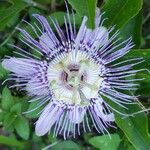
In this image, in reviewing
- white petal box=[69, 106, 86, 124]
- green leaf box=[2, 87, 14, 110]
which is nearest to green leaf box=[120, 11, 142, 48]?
white petal box=[69, 106, 86, 124]

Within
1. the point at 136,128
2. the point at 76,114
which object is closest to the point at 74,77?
the point at 76,114

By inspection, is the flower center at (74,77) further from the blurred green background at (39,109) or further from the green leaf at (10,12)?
the green leaf at (10,12)

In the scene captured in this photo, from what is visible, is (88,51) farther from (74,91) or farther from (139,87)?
(139,87)

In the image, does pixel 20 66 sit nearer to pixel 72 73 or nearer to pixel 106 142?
pixel 72 73

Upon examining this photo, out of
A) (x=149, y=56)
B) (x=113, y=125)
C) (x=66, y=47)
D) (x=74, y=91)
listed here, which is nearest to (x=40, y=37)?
(x=66, y=47)

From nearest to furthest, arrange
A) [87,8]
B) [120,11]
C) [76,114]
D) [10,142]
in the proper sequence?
1. [87,8]
2. [120,11]
3. [76,114]
4. [10,142]
